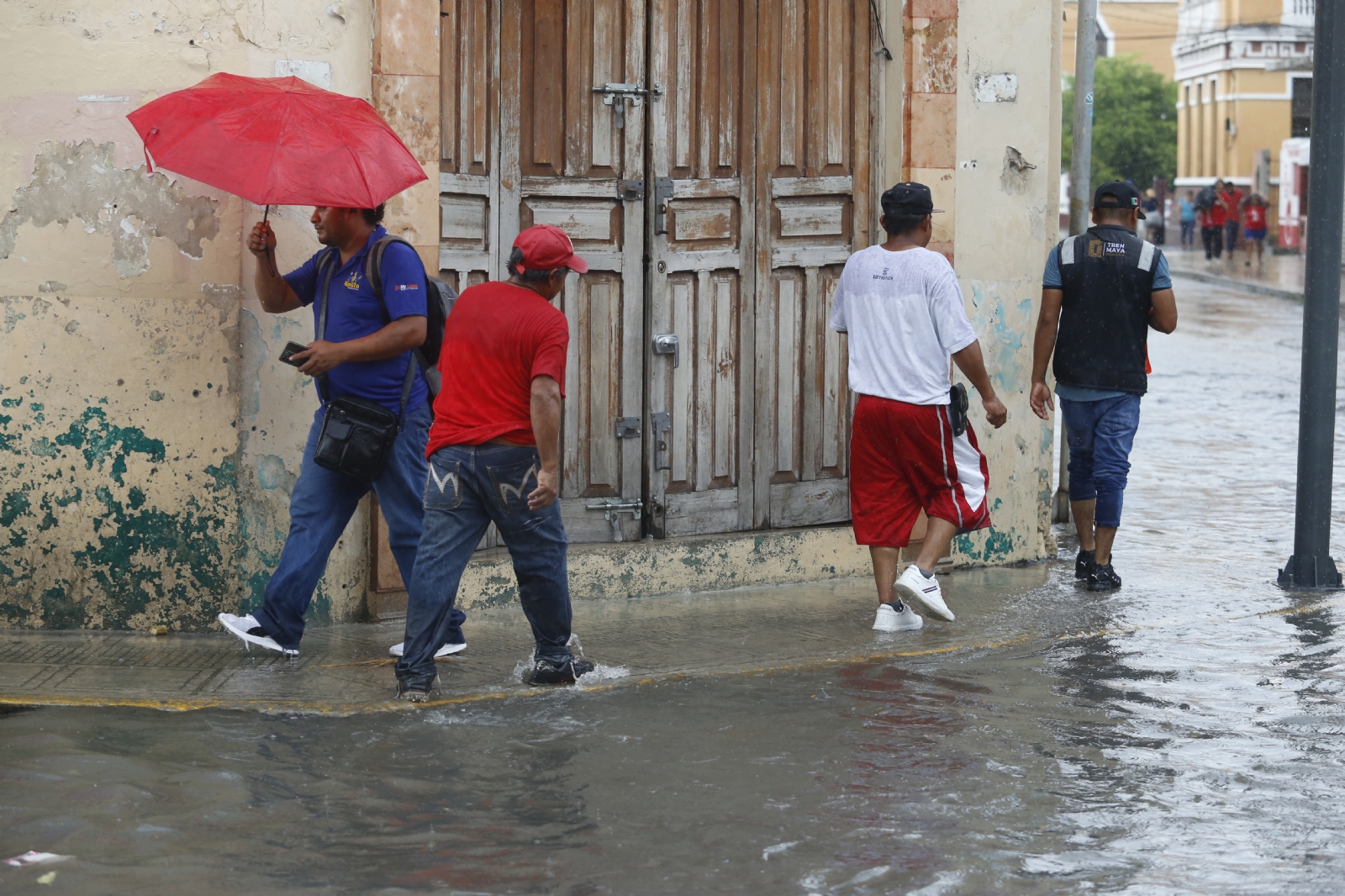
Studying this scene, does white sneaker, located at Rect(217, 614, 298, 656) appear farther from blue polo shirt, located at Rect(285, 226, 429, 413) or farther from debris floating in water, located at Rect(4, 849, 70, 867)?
debris floating in water, located at Rect(4, 849, 70, 867)

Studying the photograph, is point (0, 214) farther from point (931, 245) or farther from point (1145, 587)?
point (1145, 587)

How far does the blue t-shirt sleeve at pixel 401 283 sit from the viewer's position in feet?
19.0

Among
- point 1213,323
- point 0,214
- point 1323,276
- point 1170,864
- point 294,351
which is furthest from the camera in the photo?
point 1213,323

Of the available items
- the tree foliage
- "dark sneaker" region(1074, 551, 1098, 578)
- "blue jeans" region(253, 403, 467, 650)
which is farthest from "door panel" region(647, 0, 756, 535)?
the tree foliage

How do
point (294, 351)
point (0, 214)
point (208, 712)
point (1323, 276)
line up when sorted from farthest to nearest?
point (1323, 276) < point (0, 214) < point (294, 351) < point (208, 712)

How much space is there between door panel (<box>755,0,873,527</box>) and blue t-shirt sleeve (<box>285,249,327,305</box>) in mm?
2314

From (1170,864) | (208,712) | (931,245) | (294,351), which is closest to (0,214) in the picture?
(294,351)

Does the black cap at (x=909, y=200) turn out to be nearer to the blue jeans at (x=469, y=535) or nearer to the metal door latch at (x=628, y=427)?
the metal door latch at (x=628, y=427)

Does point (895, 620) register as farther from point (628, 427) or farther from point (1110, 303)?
point (1110, 303)

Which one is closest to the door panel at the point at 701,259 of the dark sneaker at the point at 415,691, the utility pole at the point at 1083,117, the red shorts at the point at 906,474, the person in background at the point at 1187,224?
the red shorts at the point at 906,474

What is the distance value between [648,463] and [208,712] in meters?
2.63

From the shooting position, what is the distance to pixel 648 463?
24.8 ft

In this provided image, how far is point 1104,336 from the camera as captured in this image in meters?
7.48

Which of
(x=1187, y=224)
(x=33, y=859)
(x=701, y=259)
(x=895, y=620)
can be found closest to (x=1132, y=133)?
(x=1187, y=224)
